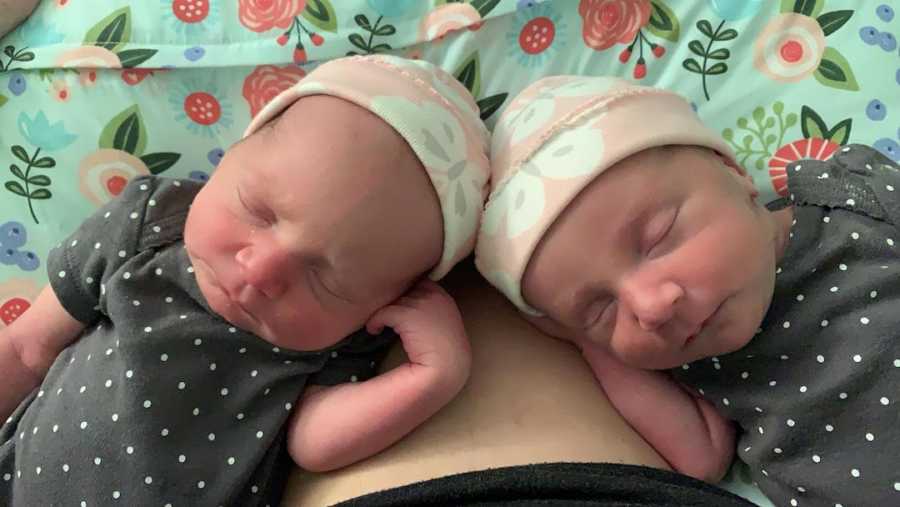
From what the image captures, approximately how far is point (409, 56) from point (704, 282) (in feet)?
1.60

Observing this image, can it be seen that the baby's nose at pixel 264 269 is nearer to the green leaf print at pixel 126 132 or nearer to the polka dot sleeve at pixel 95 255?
the polka dot sleeve at pixel 95 255

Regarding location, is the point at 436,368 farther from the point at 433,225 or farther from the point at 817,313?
the point at 817,313

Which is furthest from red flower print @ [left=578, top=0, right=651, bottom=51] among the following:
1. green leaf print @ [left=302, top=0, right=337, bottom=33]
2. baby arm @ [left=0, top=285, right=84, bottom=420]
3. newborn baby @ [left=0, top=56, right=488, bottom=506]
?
baby arm @ [left=0, top=285, right=84, bottom=420]

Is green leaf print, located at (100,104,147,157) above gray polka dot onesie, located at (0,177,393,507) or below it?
above

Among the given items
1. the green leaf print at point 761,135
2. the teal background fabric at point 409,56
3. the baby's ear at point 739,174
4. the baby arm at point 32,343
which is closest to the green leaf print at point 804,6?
the teal background fabric at point 409,56

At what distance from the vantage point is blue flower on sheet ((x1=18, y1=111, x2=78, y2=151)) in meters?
1.20

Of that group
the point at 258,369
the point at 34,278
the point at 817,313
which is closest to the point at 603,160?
the point at 817,313

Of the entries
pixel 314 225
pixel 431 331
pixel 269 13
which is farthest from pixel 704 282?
pixel 269 13

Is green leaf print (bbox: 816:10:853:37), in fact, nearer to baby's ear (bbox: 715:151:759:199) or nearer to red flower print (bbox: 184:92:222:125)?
baby's ear (bbox: 715:151:759:199)

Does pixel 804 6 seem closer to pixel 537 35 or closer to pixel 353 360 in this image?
pixel 537 35

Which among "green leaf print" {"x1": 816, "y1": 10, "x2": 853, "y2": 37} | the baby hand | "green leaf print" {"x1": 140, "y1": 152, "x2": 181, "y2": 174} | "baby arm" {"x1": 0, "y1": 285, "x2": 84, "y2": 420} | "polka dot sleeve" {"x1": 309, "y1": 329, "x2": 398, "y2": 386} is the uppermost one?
"green leaf print" {"x1": 816, "y1": 10, "x2": 853, "y2": 37}

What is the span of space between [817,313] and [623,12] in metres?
0.45

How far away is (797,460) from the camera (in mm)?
1001

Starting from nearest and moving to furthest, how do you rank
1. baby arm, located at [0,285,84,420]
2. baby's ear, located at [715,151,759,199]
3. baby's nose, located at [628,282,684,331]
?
baby's nose, located at [628,282,684,331] < baby's ear, located at [715,151,759,199] < baby arm, located at [0,285,84,420]
